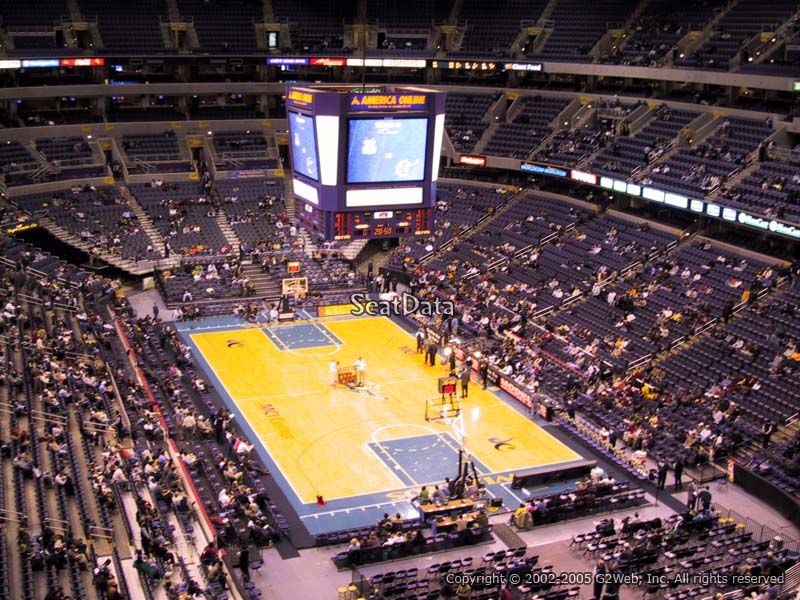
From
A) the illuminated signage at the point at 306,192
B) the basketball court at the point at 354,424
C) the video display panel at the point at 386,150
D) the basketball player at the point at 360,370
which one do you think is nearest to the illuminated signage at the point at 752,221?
the basketball court at the point at 354,424

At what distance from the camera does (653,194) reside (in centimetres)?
4803

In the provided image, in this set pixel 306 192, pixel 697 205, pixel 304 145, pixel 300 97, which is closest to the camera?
pixel 300 97

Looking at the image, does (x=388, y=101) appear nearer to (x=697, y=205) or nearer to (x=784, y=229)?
(x=784, y=229)

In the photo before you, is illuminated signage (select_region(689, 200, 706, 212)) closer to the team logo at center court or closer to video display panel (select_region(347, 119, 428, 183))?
the team logo at center court

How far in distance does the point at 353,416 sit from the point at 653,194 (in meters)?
19.3

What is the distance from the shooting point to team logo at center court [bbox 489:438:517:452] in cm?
3576

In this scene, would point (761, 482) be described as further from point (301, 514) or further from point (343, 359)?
point (343, 359)

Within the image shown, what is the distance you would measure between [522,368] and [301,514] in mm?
13997

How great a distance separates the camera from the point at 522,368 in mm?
41781

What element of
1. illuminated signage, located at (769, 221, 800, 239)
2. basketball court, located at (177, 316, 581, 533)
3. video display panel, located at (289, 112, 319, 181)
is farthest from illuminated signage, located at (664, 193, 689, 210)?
video display panel, located at (289, 112, 319, 181)

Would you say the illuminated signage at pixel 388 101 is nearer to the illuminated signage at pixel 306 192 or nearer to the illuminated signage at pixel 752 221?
the illuminated signage at pixel 306 192

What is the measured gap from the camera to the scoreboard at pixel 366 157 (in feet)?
92.0

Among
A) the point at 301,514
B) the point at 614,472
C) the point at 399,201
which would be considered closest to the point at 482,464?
the point at 614,472

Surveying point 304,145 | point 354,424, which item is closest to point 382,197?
point 304,145
